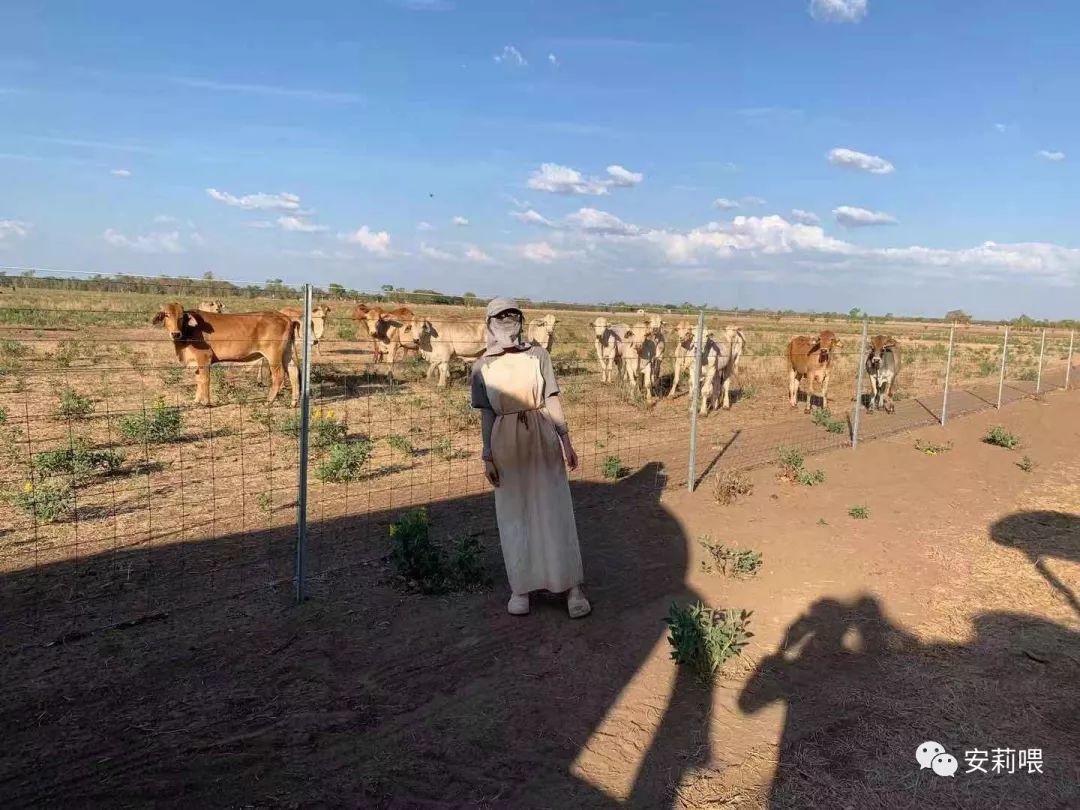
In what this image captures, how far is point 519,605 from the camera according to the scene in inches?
197

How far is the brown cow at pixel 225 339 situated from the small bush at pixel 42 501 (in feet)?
16.0

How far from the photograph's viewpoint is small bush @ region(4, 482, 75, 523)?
6.70 m

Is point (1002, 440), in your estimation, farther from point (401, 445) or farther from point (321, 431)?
point (321, 431)

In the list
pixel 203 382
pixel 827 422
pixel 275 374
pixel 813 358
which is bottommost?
pixel 827 422

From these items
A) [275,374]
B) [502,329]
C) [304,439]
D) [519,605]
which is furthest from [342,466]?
[275,374]

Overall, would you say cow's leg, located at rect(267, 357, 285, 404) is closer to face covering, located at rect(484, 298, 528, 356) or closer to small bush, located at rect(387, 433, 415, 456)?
small bush, located at rect(387, 433, 415, 456)

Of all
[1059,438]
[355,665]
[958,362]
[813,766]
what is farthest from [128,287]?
[958,362]

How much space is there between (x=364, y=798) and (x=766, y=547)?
14.9 feet

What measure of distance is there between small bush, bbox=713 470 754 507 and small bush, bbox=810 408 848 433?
175 inches

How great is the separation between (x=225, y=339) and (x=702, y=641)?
1129 cm

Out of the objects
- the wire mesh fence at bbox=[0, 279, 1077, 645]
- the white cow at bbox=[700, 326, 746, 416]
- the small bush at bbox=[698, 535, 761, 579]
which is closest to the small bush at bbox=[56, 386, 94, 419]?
the wire mesh fence at bbox=[0, 279, 1077, 645]

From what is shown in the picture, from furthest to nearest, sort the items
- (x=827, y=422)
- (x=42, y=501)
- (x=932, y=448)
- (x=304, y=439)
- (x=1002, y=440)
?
(x=827, y=422), (x=1002, y=440), (x=932, y=448), (x=42, y=501), (x=304, y=439)

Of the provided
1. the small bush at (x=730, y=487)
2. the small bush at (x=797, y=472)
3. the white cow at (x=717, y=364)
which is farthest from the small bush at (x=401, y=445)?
the white cow at (x=717, y=364)

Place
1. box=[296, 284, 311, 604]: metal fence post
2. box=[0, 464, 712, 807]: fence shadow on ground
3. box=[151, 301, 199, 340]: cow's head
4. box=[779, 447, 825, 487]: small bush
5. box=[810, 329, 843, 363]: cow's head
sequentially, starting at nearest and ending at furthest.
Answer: box=[0, 464, 712, 807]: fence shadow on ground → box=[296, 284, 311, 604]: metal fence post → box=[779, 447, 825, 487]: small bush → box=[151, 301, 199, 340]: cow's head → box=[810, 329, 843, 363]: cow's head
